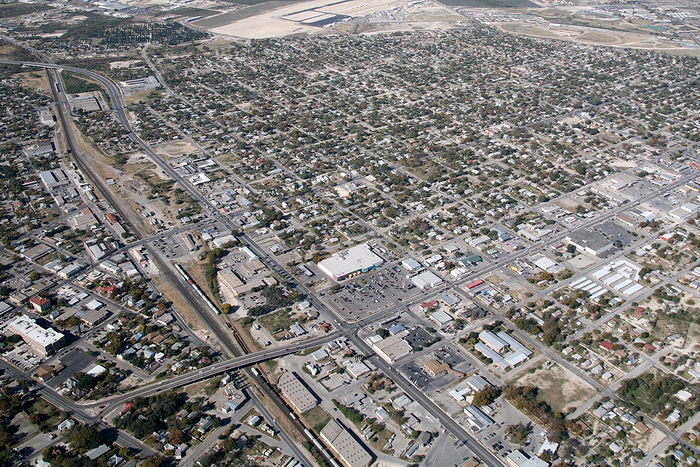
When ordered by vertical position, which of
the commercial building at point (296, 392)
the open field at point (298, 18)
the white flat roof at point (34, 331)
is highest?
the open field at point (298, 18)

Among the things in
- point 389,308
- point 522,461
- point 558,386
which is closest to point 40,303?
point 389,308

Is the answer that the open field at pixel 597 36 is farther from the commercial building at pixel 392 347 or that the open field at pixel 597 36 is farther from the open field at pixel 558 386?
the commercial building at pixel 392 347

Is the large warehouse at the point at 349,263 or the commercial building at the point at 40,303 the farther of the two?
the large warehouse at the point at 349,263

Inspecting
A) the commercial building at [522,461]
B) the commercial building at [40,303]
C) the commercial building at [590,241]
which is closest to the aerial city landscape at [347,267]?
the commercial building at [522,461]

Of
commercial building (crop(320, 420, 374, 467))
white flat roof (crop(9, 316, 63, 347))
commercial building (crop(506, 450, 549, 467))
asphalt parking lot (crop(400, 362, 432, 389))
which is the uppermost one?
white flat roof (crop(9, 316, 63, 347))

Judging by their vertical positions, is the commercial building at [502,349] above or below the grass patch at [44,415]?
below

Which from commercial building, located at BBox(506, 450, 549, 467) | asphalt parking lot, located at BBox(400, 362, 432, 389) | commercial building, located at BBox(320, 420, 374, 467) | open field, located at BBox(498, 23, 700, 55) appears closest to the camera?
commercial building, located at BBox(506, 450, 549, 467)

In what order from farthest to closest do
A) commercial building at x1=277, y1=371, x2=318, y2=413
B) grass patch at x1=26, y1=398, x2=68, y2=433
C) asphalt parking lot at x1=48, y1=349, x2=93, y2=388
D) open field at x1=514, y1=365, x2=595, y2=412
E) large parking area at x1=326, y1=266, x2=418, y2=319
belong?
large parking area at x1=326, y1=266, x2=418, y2=319, asphalt parking lot at x1=48, y1=349, x2=93, y2=388, open field at x1=514, y1=365, x2=595, y2=412, commercial building at x1=277, y1=371, x2=318, y2=413, grass patch at x1=26, y1=398, x2=68, y2=433

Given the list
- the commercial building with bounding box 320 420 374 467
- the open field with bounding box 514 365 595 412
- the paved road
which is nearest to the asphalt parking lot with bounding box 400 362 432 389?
the paved road

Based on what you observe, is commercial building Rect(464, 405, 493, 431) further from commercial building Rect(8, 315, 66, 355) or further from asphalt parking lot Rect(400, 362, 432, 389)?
commercial building Rect(8, 315, 66, 355)
